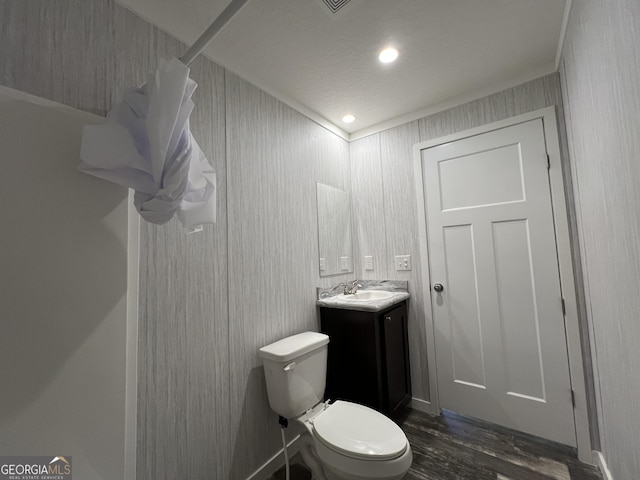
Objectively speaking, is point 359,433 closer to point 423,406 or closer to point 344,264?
point 423,406

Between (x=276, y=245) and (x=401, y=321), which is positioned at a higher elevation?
(x=276, y=245)

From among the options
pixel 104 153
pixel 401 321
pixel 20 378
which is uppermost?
pixel 104 153

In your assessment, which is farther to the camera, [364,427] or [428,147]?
[428,147]

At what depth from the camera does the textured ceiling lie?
124 cm

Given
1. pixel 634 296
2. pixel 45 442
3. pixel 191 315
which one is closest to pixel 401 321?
pixel 634 296

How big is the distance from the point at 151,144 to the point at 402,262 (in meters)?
1.92

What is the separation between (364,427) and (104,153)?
1505 mm

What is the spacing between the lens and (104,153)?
78 cm

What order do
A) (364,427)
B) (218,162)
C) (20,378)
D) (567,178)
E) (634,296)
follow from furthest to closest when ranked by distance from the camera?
1. (567,178)
2. (218,162)
3. (364,427)
4. (634,296)
5. (20,378)

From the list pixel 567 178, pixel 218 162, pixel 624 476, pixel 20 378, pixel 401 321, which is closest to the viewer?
pixel 20 378

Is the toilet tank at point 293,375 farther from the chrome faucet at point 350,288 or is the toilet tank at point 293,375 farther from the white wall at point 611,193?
the white wall at point 611,193

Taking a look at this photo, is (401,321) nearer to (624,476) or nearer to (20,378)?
(624,476)

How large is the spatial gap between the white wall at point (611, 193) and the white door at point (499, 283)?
0.75 feet

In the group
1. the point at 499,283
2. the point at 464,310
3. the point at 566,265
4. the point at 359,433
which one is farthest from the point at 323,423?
the point at 566,265
